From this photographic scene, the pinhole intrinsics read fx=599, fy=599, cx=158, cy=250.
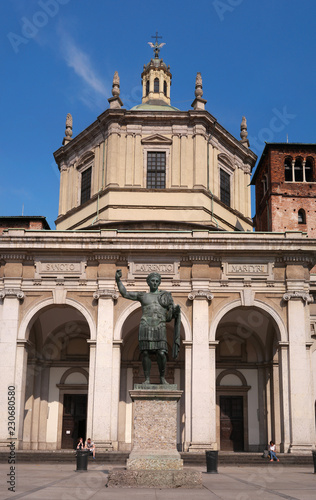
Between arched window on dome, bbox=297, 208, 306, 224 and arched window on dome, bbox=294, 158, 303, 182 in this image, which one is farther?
arched window on dome, bbox=294, 158, 303, 182

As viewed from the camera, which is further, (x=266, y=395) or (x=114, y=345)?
(x=266, y=395)

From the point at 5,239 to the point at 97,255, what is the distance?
4155 mm

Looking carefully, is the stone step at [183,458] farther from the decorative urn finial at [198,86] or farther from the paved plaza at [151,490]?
the decorative urn finial at [198,86]

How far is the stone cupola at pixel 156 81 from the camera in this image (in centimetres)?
3878

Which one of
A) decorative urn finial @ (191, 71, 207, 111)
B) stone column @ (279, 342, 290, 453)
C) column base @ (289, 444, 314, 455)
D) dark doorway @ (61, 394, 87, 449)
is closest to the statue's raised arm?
stone column @ (279, 342, 290, 453)

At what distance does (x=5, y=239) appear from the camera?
26.7m

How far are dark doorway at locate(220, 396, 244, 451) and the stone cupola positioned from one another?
63.9 feet

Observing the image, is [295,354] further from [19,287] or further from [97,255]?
[19,287]

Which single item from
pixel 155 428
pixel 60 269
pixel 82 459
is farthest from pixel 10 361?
pixel 155 428

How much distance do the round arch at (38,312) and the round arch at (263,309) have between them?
5.28 metres

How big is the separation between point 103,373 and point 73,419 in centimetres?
529

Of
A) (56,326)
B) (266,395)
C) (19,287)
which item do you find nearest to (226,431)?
(266,395)

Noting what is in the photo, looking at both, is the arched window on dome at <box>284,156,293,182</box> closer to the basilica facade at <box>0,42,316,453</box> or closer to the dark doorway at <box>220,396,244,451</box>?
the basilica facade at <box>0,42,316,453</box>

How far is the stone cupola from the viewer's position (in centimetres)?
3878
